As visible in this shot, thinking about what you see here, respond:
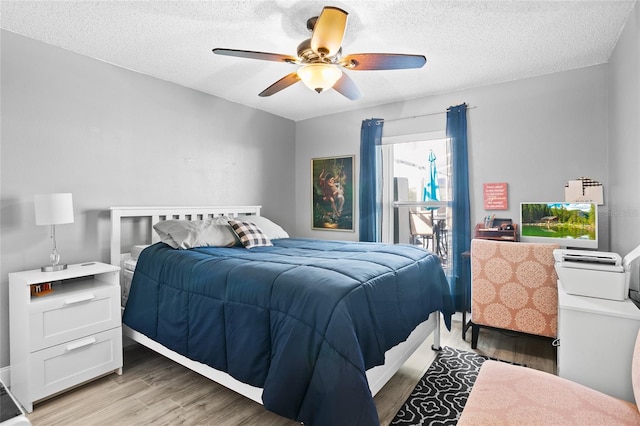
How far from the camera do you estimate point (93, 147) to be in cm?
287

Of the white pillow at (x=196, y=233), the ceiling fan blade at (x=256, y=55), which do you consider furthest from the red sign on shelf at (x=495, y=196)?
the white pillow at (x=196, y=233)

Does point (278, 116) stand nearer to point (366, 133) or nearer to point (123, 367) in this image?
point (366, 133)

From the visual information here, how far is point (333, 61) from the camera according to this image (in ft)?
7.45

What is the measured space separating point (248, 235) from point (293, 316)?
1.51 m

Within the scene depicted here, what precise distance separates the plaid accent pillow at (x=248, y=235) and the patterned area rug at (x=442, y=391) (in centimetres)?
169

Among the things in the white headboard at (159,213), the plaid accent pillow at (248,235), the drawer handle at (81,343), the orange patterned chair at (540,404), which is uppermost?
the white headboard at (159,213)

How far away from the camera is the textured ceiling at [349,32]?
7.15ft

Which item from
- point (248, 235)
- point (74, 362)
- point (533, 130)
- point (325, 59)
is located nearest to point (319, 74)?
point (325, 59)

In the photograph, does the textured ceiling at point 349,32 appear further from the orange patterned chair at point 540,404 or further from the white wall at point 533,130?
the orange patterned chair at point 540,404

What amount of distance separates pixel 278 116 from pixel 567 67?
3288 mm

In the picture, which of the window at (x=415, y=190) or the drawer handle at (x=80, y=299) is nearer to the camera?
the drawer handle at (x=80, y=299)

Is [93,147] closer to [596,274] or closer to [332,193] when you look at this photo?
[332,193]

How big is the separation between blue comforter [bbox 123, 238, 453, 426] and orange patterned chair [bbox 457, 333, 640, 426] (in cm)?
48

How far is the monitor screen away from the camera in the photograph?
273 centimetres
